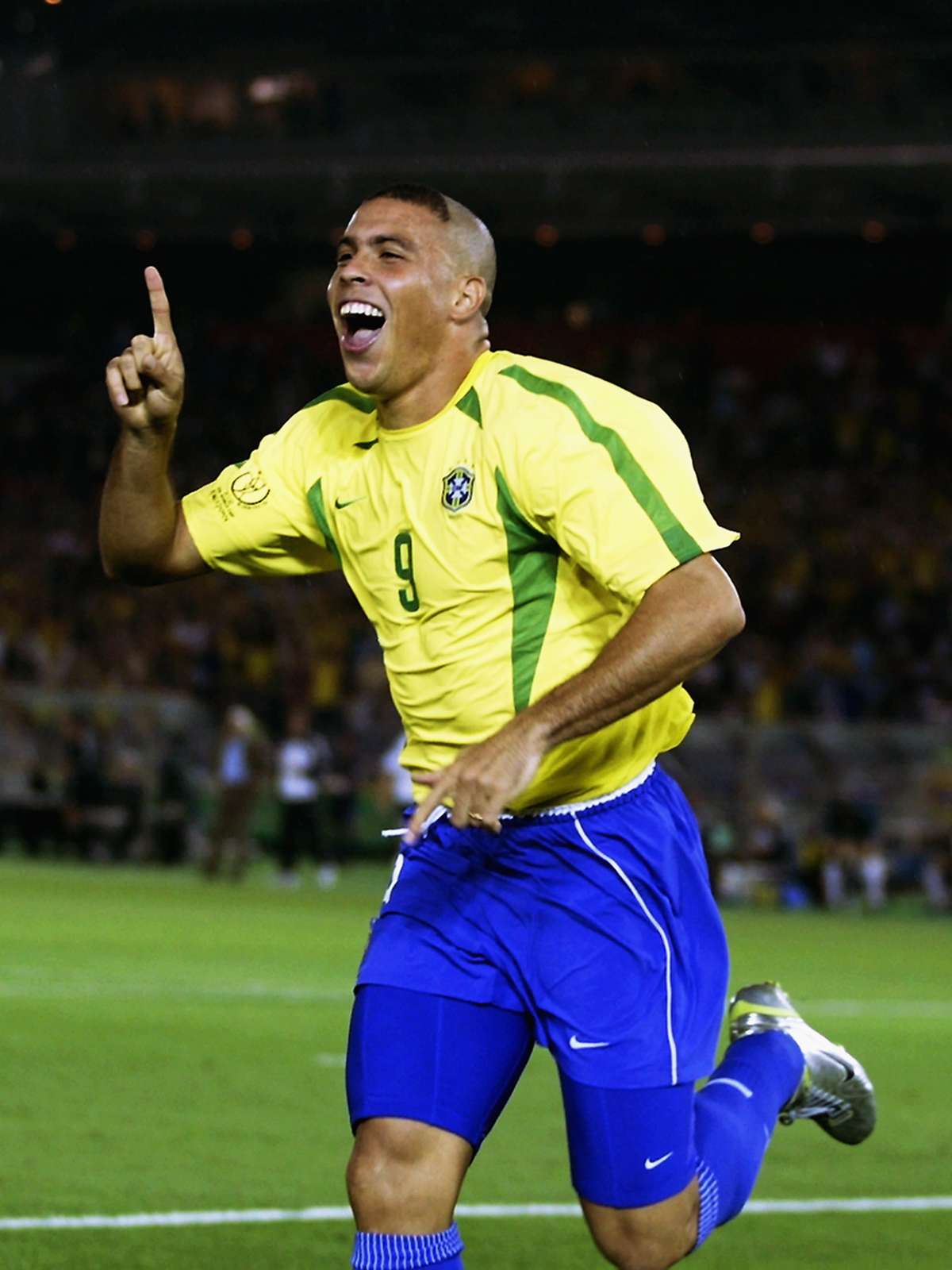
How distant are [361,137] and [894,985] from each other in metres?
18.4

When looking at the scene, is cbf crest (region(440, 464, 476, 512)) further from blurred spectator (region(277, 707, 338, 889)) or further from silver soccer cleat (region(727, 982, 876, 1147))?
blurred spectator (region(277, 707, 338, 889))

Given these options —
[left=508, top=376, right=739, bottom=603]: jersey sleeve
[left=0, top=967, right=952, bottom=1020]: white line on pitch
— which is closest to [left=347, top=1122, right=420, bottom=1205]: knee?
[left=508, top=376, right=739, bottom=603]: jersey sleeve

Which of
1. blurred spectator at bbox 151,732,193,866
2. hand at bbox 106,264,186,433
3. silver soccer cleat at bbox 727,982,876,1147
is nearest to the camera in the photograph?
hand at bbox 106,264,186,433

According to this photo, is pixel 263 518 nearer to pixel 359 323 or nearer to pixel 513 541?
pixel 359 323

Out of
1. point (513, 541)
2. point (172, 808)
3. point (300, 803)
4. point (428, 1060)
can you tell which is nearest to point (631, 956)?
point (428, 1060)

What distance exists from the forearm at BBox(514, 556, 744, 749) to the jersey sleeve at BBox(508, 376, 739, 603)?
0.07 metres

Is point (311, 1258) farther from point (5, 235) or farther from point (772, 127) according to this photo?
point (5, 235)

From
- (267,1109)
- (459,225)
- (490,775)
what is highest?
(459,225)

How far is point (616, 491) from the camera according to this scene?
4.41 metres

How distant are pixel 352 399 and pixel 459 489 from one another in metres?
0.59

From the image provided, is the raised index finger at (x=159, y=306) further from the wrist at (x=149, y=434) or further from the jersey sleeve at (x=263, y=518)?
the jersey sleeve at (x=263, y=518)

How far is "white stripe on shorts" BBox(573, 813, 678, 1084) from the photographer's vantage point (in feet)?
15.4

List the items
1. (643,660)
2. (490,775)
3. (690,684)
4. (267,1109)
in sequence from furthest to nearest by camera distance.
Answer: (690,684) < (267,1109) < (643,660) < (490,775)

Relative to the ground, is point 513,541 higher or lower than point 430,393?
lower
